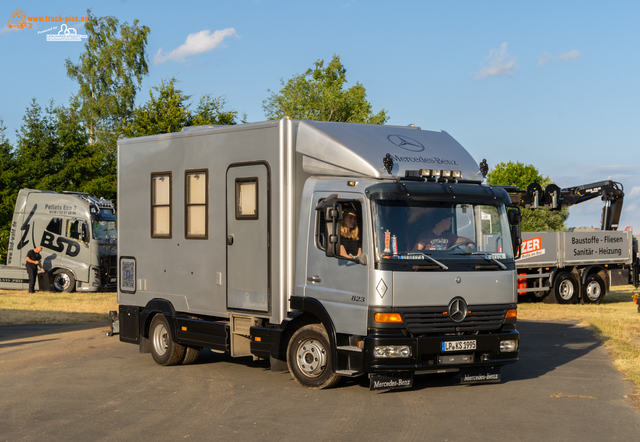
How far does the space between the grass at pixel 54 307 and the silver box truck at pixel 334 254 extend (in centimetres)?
889

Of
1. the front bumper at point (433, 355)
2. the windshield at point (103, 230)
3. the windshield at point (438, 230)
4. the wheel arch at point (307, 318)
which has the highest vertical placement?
the windshield at point (103, 230)

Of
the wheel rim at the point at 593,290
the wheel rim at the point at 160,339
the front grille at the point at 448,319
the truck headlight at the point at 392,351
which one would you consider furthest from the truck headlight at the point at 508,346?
the wheel rim at the point at 593,290

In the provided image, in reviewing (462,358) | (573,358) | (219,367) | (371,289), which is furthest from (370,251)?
(573,358)

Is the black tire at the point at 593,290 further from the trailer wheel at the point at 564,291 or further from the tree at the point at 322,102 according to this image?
the tree at the point at 322,102

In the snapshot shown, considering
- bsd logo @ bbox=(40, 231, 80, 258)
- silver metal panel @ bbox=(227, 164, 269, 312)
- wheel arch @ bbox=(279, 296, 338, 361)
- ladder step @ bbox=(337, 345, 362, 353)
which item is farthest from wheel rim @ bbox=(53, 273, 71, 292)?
ladder step @ bbox=(337, 345, 362, 353)

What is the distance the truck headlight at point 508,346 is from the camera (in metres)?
8.99

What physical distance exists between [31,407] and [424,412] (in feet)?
14.7

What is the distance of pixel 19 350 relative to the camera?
13539 mm

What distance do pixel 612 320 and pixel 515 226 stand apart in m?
9.66

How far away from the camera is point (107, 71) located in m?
48.4

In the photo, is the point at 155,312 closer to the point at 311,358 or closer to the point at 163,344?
the point at 163,344

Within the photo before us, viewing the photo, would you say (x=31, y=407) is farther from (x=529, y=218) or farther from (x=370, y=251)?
(x=529, y=218)

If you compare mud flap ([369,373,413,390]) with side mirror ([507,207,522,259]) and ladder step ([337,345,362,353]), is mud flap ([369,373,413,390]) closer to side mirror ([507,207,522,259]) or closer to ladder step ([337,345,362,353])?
ladder step ([337,345,362,353])

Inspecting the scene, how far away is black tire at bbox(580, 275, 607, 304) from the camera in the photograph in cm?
2364
